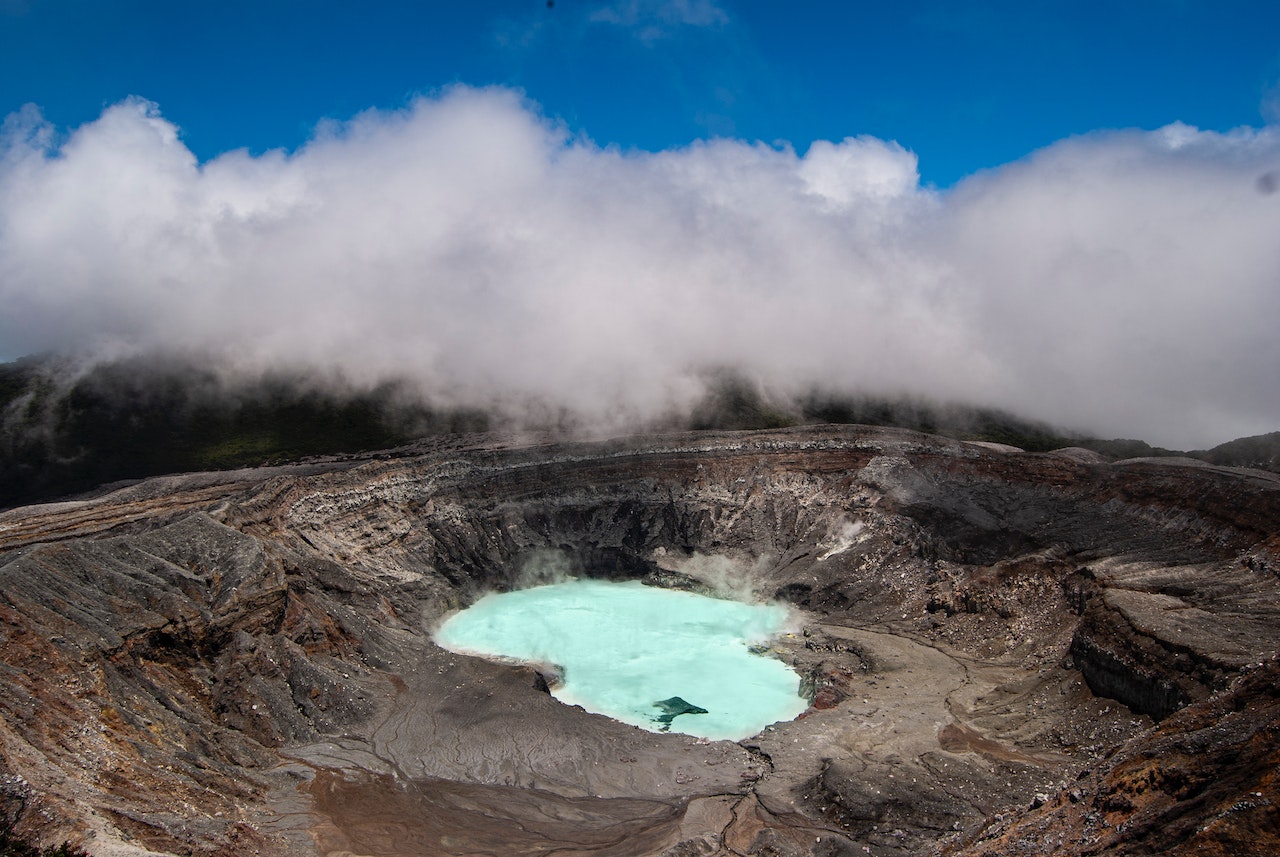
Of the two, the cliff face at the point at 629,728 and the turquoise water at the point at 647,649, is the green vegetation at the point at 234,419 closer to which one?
the cliff face at the point at 629,728

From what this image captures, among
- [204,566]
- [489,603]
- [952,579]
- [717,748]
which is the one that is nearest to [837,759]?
[717,748]

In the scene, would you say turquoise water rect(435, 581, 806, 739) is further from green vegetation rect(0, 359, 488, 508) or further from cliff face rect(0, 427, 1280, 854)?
green vegetation rect(0, 359, 488, 508)

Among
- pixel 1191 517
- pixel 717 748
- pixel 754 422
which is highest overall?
pixel 754 422

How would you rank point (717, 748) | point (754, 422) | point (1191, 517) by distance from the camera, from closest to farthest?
point (717, 748)
point (1191, 517)
point (754, 422)

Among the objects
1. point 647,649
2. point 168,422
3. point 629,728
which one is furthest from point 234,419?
point 629,728

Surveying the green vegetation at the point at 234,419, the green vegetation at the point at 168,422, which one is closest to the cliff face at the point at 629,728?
the green vegetation at the point at 168,422

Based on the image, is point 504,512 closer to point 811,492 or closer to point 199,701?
point 811,492
